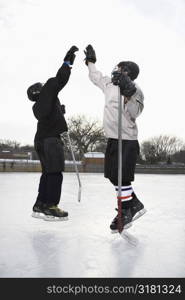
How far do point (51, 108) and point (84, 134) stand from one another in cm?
3718

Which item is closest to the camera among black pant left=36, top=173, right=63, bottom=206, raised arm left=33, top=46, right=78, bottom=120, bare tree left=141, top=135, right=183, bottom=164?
raised arm left=33, top=46, right=78, bottom=120

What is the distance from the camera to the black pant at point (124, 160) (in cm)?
288

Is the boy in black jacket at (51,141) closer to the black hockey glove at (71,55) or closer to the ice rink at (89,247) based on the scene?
the black hockey glove at (71,55)

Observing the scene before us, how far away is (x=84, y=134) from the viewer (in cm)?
4066

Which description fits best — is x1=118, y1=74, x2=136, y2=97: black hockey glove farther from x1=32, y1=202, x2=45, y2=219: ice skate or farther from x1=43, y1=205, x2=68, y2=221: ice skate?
x1=32, y1=202, x2=45, y2=219: ice skate

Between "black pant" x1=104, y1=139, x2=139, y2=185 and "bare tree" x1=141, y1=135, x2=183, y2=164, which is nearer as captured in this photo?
"black pant" x1=104, y1=139, x2=139, y2=185

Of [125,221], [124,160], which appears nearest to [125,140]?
[124,160]

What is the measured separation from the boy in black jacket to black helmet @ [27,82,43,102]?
7 cm

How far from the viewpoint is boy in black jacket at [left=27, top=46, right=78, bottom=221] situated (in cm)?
345

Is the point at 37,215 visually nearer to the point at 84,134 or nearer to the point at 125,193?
the point at 125,193

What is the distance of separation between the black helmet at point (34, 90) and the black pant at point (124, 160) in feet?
4.12

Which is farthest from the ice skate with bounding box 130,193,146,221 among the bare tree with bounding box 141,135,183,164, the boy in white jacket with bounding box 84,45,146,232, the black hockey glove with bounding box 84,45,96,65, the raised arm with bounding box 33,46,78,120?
the bare tree with bounding box 141,135,183,164

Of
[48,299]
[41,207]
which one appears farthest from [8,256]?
[41,207]

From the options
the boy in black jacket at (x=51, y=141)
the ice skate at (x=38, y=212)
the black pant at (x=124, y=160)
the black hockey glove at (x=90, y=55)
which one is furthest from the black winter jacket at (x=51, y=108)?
the black pant at (x=124, y=160)
